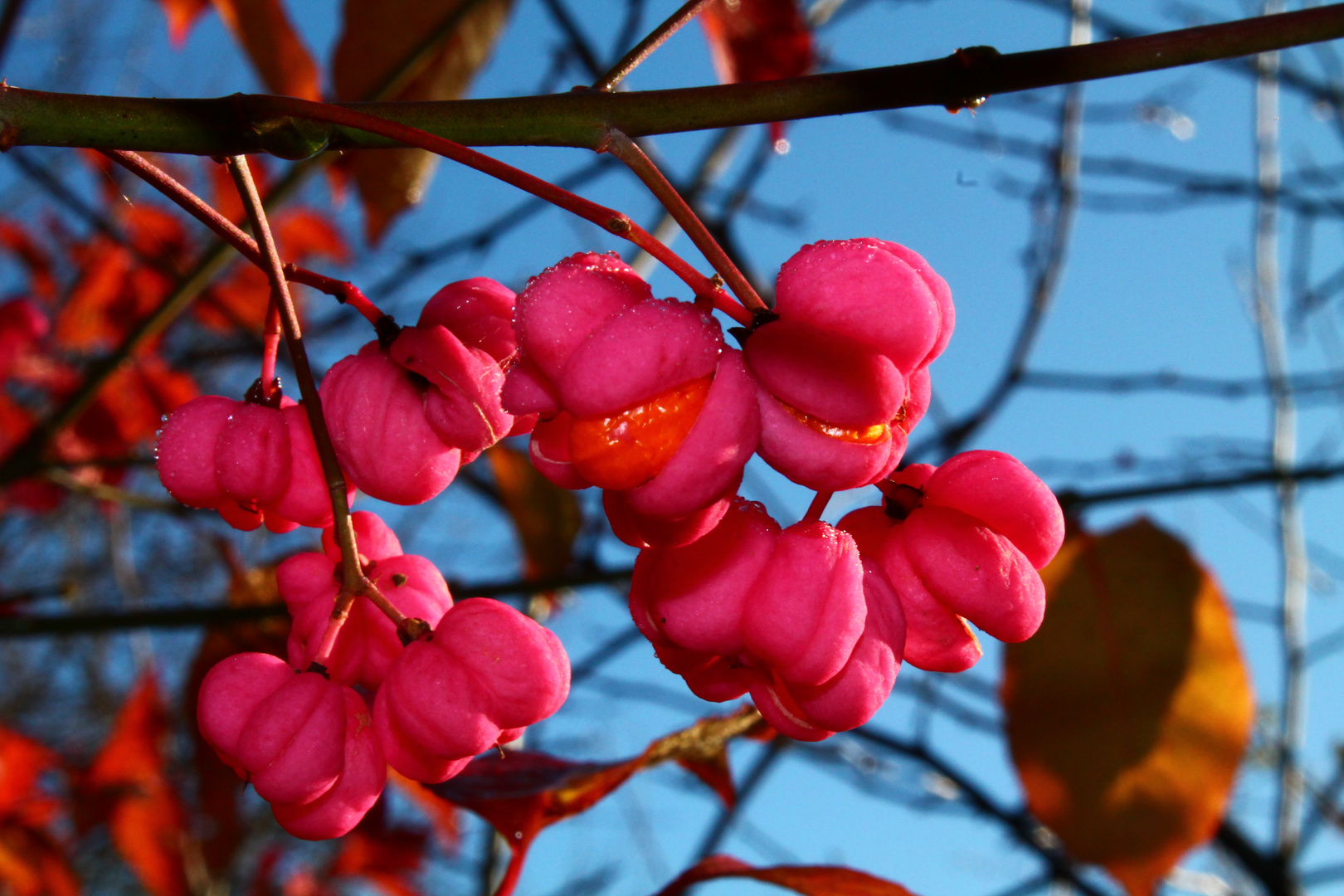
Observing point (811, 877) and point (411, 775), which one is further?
point (811, 877)

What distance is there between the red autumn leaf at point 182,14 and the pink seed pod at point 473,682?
133cm

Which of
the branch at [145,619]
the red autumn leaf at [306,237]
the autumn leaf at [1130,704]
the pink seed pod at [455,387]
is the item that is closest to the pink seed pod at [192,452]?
the pink seed pod at [455,387]

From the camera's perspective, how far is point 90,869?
6.00 m

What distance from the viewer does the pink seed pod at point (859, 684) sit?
0.44m

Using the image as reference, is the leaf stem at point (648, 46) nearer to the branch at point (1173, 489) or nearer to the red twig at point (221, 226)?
the red twig at point (221, 226)

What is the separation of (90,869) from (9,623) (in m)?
5.91

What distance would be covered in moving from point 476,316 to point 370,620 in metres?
0.16

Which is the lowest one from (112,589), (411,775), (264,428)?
(411,775)

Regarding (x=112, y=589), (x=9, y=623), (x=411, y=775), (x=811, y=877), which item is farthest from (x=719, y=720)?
(x=112, y=589)

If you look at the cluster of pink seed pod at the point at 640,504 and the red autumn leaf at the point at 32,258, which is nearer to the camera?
the cluster of pink seed pod at the point at 640,504

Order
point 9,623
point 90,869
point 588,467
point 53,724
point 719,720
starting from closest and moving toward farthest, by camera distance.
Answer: point 588,467 < point 719,720 < point 9,623 < point 90,869 < point 53,724

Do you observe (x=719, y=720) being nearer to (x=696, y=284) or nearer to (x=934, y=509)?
(x=934, y=509)

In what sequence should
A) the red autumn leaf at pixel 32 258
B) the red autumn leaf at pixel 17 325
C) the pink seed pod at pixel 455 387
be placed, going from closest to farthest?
the pink seed pod at pixel 455 387, the red autumn leaf at pixel 17 325, the red autumn leaf at pixel 32 258

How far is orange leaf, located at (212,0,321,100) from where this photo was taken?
1190 mm
